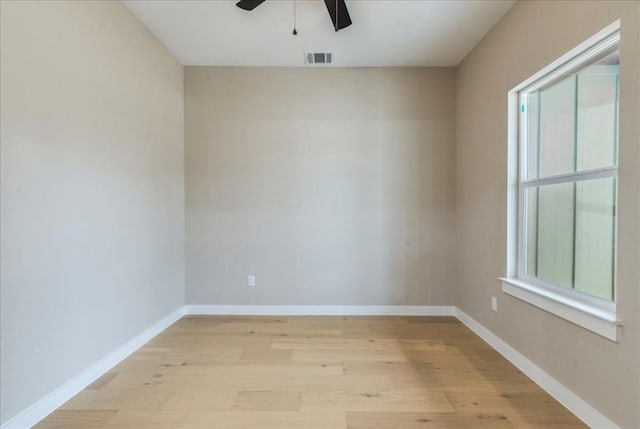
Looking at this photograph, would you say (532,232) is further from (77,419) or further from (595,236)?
(77,419)

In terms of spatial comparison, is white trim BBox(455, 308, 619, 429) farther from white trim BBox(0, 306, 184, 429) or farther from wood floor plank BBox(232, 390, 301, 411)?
white trim BBox(0, 306, 184, 429)

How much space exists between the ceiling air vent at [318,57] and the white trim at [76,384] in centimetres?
303

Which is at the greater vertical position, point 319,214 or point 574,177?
point 574,177

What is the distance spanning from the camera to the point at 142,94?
2742mm

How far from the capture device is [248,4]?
7.55ft

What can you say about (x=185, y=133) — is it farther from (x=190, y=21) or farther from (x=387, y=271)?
(x=387, y=271)

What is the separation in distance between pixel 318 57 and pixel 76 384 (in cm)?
336

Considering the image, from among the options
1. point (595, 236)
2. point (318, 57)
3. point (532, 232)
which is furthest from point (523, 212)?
point (318, 57)

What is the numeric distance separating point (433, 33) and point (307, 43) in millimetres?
1156

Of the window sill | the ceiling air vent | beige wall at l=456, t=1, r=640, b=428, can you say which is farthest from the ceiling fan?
the window sill

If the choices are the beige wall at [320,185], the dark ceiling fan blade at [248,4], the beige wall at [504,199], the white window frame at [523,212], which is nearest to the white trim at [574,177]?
the white window frame at [523,212]

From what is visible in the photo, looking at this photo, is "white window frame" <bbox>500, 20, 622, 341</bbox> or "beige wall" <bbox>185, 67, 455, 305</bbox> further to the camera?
"beige wall" <bbox>185, 67, 455, 305</bbox>

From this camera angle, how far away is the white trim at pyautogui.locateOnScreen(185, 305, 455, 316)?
11.6ft

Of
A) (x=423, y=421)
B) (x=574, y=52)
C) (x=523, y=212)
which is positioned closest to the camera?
(x=423, y=421)
